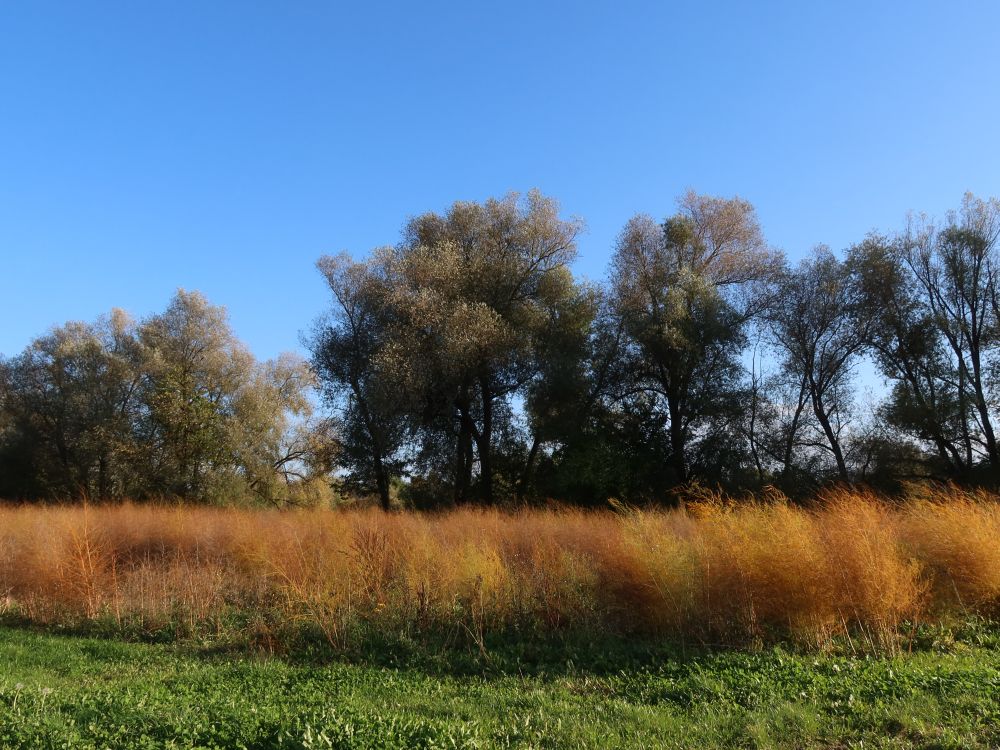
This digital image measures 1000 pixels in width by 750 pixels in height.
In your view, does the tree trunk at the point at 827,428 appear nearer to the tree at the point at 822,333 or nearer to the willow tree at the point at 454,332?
the tree at the point at 822,333

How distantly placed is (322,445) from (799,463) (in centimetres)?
2233

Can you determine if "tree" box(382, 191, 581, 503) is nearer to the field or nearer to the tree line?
the tree line

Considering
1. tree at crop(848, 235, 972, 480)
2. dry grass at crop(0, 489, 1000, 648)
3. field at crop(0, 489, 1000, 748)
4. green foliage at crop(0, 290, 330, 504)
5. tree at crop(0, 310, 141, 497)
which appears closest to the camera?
field at crop(0, 489, 1000, 748)

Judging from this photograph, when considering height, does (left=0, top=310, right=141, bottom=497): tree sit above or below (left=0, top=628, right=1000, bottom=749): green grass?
above

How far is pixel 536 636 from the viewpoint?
9.67m

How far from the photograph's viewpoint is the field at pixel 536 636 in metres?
5.75

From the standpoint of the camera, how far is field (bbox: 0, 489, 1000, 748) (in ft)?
18.9

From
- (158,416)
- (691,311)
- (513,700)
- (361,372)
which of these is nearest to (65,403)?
(158,416)

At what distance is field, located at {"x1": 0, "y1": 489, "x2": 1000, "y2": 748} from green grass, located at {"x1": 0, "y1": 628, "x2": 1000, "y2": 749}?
0.12 ft

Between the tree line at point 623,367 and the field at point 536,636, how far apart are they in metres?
13.4

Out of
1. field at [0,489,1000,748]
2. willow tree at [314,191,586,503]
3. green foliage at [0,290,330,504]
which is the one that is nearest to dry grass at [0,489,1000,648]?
field at [0,489,1000,748]

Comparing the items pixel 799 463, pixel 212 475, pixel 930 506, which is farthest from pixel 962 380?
pixel 212 475

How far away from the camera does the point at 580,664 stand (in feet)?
27.3

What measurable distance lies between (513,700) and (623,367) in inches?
889
